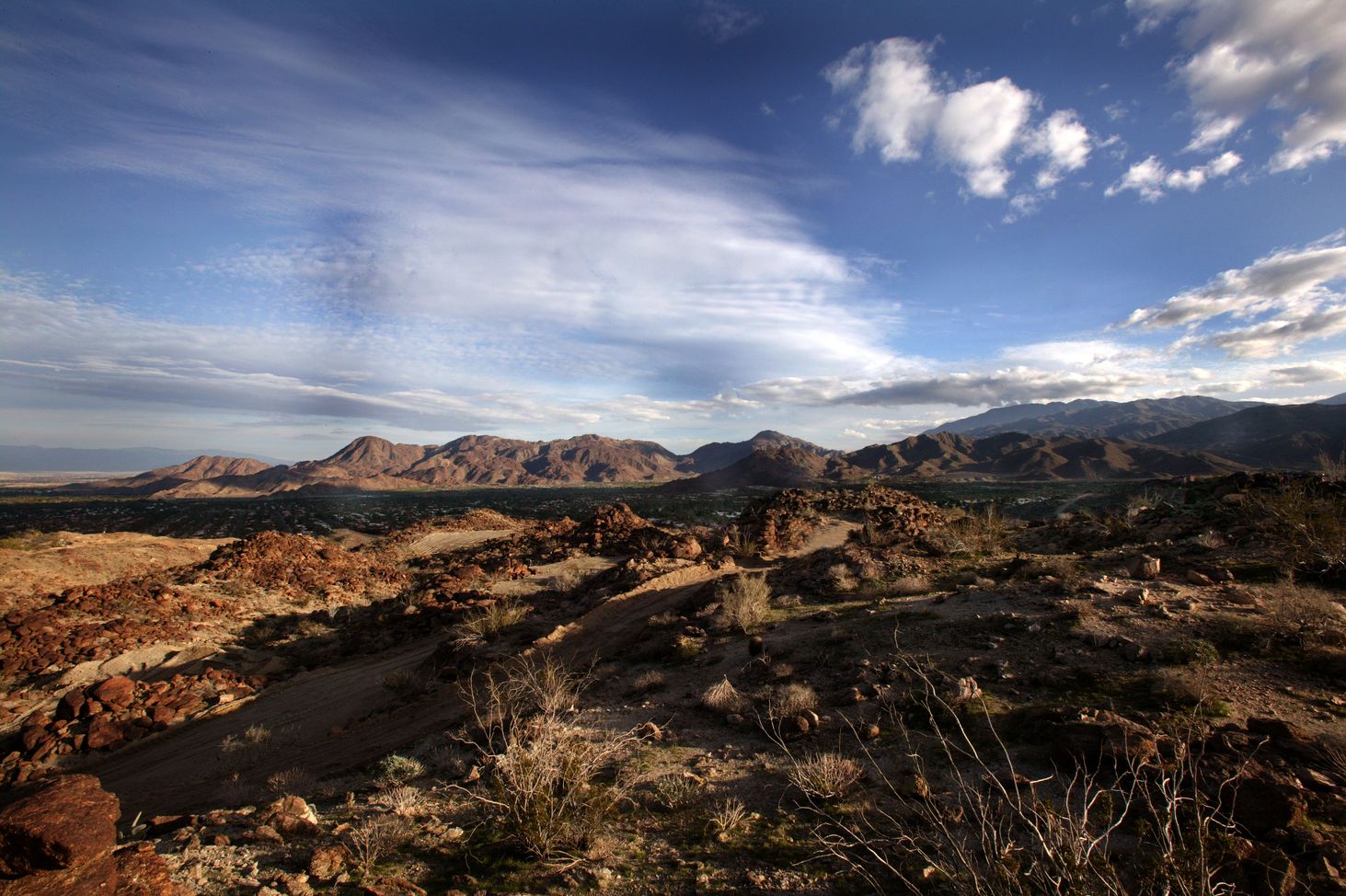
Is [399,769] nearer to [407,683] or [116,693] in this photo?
[407,683]

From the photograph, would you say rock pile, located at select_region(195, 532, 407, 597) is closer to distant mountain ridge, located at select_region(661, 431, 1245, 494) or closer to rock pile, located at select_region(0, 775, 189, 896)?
rock pile, located at select_region(0, 775, 189, 896)

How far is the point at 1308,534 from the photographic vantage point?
1006 centimetres

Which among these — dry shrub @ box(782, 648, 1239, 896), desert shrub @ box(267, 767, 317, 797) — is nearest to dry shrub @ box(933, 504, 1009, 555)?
dry shrub @ box(782, 648, 1239, 896)

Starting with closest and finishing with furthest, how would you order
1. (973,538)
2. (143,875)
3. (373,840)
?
(143,875)
(373,840)
(973,538)

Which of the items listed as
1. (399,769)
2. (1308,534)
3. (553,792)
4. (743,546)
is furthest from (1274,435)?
(399,769)

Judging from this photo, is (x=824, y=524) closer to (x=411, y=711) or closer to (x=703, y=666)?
(x=703, y=666)

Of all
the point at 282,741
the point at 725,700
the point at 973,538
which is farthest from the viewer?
the point at 973,538

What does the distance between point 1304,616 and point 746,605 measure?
7704 mm

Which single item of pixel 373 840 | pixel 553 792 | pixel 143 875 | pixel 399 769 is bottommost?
pixel 399 769

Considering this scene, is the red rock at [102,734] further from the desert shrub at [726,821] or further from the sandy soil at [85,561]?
the desert shrub at [726,821]

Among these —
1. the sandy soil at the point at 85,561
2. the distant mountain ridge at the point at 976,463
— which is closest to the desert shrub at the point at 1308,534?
the sandy soil at the point at 85,561

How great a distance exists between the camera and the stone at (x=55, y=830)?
11.2 feet

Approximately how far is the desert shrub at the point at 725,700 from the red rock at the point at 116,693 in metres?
11.0

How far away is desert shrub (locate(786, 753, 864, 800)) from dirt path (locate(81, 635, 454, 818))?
19.2ft
